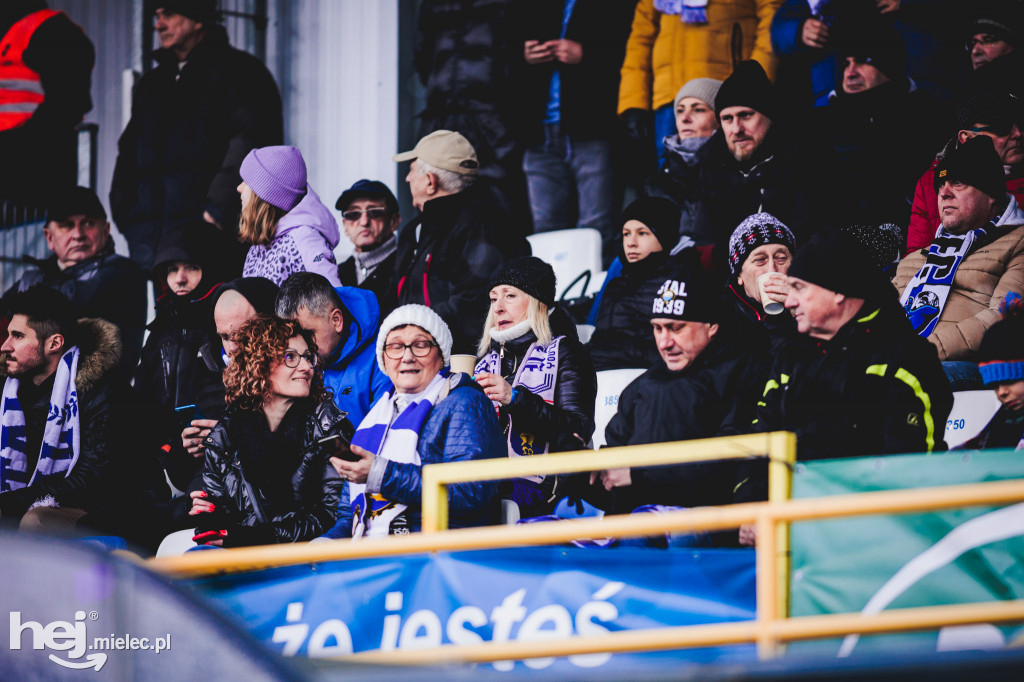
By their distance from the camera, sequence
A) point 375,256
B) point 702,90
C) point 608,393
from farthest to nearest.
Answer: point 375,256 → point 702,90 → point 608,393

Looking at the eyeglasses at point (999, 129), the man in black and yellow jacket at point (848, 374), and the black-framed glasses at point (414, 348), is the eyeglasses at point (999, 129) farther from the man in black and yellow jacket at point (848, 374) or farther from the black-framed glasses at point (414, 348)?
the black-framed glasses at point (414, 348)

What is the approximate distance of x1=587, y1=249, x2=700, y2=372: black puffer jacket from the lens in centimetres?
651

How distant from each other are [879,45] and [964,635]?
183 inches

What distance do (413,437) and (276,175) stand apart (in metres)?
2.91

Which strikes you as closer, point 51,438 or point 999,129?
point 999,129

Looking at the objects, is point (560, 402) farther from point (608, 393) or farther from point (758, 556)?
point (758, 556)

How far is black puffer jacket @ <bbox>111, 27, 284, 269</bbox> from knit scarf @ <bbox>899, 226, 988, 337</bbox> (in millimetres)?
4375

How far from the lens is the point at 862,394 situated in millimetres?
4258

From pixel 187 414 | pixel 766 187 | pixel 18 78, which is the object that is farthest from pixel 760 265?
pixel 18 78

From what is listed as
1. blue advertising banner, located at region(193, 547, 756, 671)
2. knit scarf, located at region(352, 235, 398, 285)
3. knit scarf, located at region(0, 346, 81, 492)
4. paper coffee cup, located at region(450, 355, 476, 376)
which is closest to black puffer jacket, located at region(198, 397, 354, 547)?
paper coffee cup, located at region(450, 355, 476, 376)

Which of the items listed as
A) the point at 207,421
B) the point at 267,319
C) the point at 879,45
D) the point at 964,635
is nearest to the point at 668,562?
the point at 964,635

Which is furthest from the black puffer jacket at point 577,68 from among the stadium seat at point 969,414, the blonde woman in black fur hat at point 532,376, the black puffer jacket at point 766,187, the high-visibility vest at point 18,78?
the stadium seat at point 969,414

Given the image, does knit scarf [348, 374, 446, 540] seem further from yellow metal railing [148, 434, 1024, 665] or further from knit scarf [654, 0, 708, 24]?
knit scarf [654, 0, 708, 24]

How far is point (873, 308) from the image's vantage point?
14.7ft
